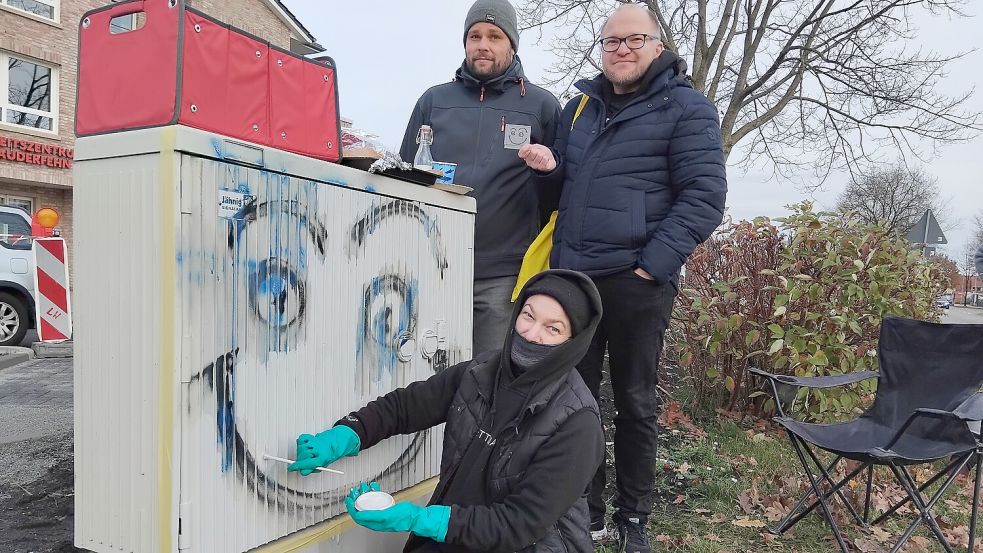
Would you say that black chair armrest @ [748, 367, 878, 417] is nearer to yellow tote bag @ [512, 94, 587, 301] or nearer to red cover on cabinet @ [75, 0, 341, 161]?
yellow tote bag @ [512, 94, 587, 301]

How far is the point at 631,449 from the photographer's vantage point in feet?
9.01

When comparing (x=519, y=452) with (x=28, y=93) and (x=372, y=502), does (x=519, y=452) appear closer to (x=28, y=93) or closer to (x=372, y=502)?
(x=372, y=502)

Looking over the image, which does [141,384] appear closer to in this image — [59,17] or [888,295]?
[888,295]

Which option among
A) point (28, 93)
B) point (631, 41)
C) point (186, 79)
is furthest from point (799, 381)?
point (28, 93)

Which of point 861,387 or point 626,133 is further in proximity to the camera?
point 861,387

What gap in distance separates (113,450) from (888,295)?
15.8 ft

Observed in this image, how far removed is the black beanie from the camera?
1983mm

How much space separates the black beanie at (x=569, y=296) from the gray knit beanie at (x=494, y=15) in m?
1.29

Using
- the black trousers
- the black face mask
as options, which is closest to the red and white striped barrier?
the black trousers

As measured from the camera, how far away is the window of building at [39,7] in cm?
1614

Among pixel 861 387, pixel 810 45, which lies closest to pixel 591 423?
pixel 861 387

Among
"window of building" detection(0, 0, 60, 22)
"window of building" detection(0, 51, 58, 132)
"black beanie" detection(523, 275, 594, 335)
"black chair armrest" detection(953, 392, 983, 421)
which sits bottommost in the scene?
"black chair armrest" detection(953, 392, 983, 421)

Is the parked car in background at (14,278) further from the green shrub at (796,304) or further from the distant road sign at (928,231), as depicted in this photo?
the distant road sign at (928,231)

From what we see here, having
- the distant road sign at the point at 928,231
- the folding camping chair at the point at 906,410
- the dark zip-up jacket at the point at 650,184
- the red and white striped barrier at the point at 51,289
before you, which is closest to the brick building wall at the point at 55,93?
the red and white striped barrier at the point at 51,289
